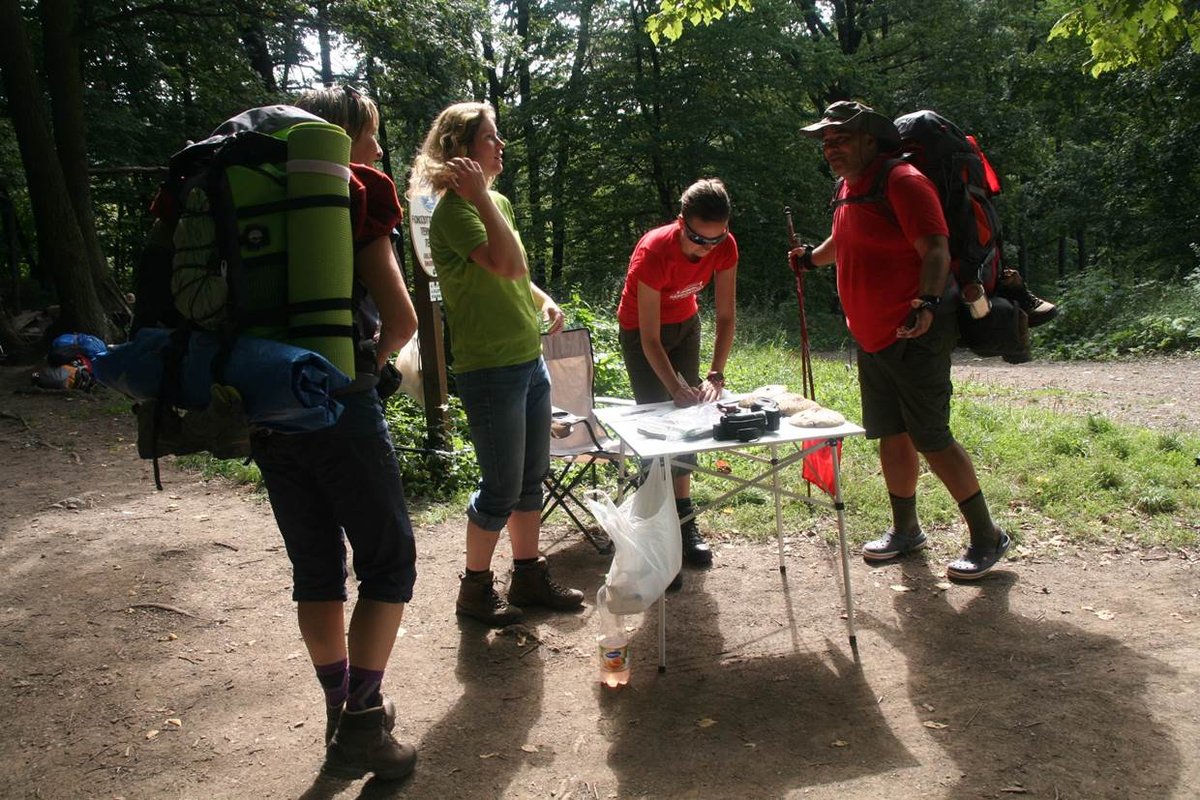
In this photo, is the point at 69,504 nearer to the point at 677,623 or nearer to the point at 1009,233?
the point at 677,623

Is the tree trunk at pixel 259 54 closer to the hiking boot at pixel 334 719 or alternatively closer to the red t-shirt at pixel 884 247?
the red t-shirt at pixel 884 247

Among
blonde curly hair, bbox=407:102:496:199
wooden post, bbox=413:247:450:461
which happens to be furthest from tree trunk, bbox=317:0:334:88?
blonde curly hair, bbox=407:102:496:199

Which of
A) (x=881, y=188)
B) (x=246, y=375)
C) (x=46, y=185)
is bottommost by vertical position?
(x=246, y=375)

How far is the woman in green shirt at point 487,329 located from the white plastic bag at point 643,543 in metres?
0.42

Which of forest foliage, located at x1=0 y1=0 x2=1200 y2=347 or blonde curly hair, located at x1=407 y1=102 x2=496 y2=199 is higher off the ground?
forest foliage, located at x1=0 y1=0 x2=1200 y2=347

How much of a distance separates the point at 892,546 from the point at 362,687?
2482 mm

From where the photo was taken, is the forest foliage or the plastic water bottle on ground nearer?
the plastic water bottle on ground

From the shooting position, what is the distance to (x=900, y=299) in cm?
341

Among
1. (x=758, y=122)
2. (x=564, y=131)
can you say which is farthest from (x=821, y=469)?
(x=564, y=131)

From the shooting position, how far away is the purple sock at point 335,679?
2410 mm

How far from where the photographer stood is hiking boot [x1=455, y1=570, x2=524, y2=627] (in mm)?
3357

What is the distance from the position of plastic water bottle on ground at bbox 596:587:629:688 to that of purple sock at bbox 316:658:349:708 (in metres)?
0.81

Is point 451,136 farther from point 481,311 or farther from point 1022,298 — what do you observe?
point 1022,298

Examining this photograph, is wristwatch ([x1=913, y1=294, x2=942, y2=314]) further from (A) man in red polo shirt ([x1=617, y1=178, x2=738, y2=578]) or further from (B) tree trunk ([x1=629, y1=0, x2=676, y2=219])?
(B) tree trunk ([x1=629, y1=0, x2=676, y2=219])
